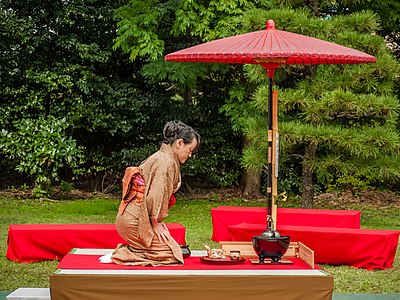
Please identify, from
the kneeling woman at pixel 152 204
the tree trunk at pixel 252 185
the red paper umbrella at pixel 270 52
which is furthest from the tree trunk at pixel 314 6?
the kneeling woman at pixel 152 204

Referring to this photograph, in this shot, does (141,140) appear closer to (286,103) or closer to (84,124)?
(84,124)

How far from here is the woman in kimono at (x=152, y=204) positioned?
6012mm

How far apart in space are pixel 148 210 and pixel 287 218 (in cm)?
385

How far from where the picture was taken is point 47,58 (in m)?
15.3

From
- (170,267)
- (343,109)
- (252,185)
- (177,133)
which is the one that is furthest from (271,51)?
(252,185)

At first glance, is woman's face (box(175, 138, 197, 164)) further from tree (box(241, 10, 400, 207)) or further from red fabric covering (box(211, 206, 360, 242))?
tree (box(241, 10, 400, 207))

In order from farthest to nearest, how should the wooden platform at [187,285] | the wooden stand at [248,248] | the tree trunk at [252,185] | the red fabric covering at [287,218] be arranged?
the tree trunk at [252,185] < the red fabric covering at [287,218] < the wooden stand at [248,248] < the wooden platform at [187,285]

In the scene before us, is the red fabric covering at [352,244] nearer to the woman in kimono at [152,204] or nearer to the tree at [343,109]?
the woman in kimono at [152,204]

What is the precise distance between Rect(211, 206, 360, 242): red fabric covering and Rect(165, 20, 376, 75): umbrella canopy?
6.95 feet

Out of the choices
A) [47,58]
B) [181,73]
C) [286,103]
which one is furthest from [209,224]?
[47,58]

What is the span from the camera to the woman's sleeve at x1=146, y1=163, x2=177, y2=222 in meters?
5.98

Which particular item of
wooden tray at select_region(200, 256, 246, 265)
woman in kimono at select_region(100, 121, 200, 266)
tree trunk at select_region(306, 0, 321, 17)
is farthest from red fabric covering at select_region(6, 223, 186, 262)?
tree trunk at select_region(306, 0, 321, 17)

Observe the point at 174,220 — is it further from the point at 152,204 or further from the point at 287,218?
the point at 152,204

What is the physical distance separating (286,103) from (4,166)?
643cm
